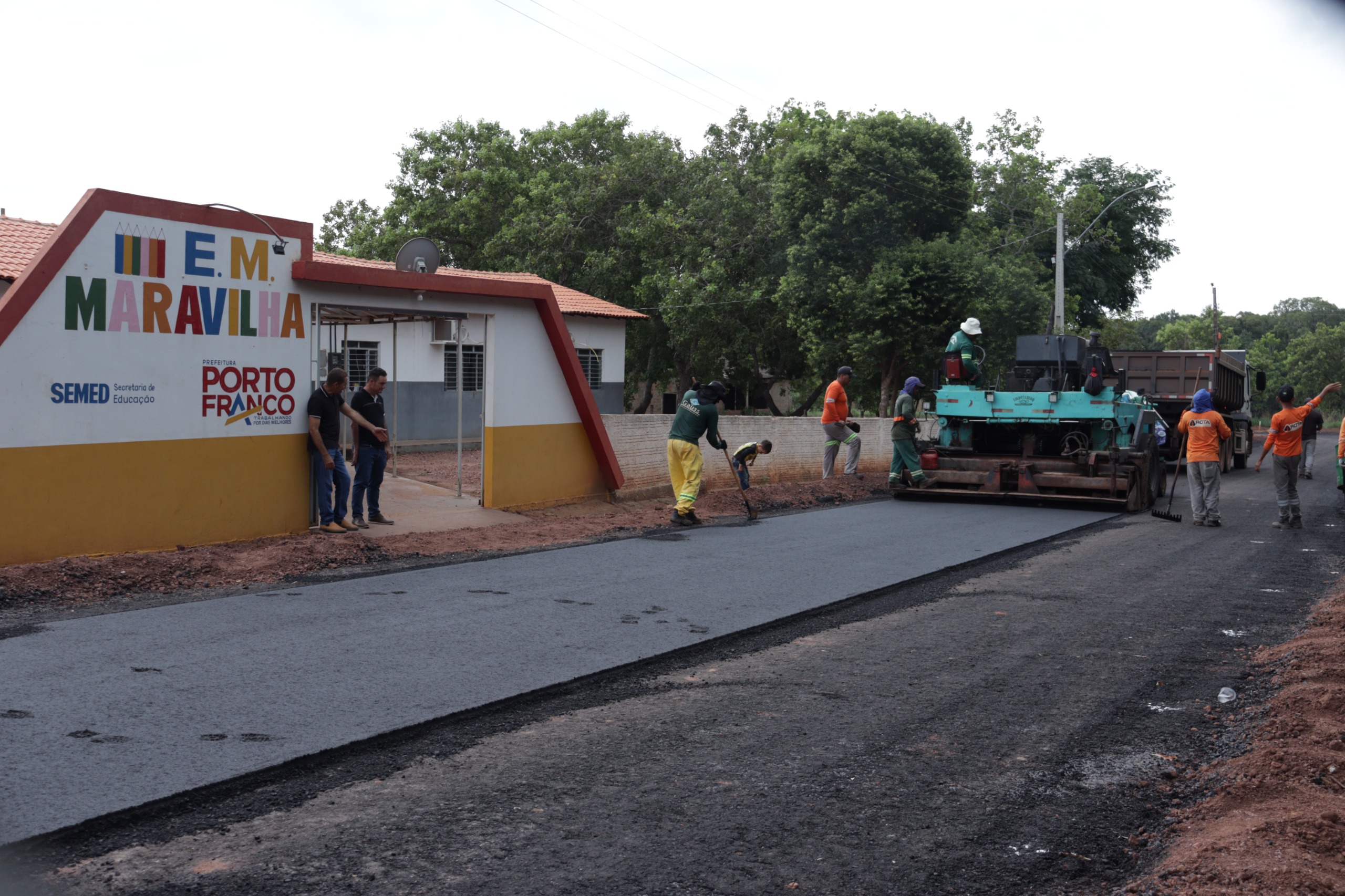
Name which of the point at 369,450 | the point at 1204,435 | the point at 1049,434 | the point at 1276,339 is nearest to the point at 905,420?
the point at 1049,434

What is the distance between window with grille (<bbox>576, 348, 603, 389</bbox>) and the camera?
2937 centimetres

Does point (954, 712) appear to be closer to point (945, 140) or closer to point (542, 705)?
point (542, 705)

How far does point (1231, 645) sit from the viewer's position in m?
6.92

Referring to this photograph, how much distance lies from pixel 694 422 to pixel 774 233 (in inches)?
746

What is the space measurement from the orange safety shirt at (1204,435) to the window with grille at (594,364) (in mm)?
18071

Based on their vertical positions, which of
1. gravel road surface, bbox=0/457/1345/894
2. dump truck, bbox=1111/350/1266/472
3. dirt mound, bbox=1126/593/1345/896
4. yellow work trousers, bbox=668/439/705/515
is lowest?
gravel road surface, bbox=0/457/1345/894

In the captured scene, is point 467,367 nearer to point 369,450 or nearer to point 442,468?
point 442,468

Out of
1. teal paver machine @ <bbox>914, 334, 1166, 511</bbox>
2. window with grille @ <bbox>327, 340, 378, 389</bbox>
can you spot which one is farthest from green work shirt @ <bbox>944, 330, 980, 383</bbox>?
window with grille @ <bbox>327, 340, 378, 389</bbox>

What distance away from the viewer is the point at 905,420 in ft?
52.8

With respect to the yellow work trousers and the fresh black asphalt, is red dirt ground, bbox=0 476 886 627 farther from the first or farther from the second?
the fresh black asphalt

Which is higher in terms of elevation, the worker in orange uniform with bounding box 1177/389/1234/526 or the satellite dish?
the satellite dish

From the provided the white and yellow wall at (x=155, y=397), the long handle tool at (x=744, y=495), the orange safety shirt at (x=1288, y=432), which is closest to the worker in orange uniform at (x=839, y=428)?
the long handle tool at (x=744, y=495)

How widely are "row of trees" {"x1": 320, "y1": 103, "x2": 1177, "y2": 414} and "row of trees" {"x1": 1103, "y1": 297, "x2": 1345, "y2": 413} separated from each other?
13.1 meters

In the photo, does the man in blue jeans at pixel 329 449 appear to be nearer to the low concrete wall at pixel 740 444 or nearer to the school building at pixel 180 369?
the school building at pixel 180 369
